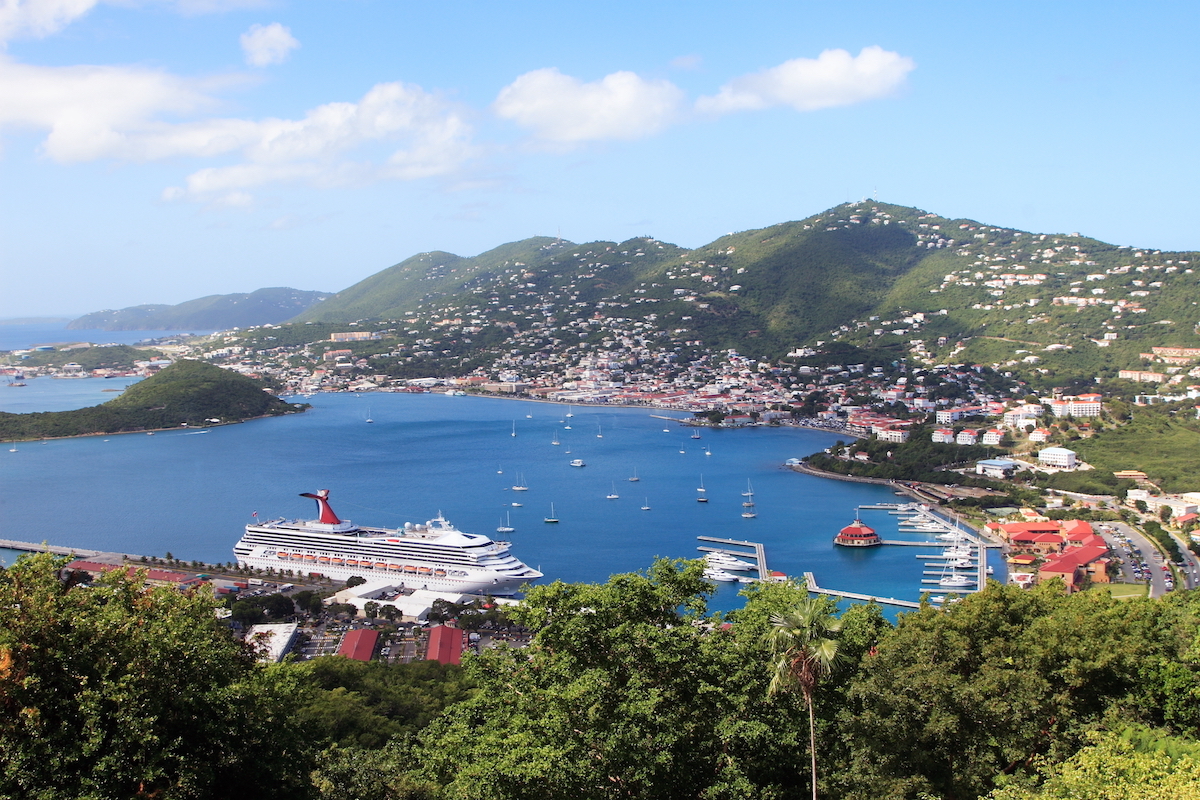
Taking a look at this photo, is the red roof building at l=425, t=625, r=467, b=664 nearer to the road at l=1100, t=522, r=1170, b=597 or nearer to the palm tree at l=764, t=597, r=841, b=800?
the palm tree at l=764, t=597, r=841, b=800

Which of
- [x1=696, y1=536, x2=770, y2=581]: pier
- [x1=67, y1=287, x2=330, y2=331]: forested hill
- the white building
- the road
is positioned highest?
[x1=67, y1=287, x2=330, y2=331]: forested hill

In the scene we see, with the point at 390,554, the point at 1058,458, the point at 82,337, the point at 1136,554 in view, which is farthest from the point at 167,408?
the point at 82,337

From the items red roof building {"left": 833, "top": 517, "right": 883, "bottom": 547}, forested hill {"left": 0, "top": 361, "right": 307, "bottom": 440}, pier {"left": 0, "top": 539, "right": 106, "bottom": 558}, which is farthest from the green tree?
forested hill {"left": 0, "top": 361, "right": 307, "bottom": 440}

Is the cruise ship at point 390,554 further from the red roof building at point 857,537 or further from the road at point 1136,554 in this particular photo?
the road at point 1136,554

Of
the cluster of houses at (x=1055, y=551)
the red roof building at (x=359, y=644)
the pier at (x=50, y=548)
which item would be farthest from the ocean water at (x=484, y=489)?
the red roof building at (x=359, y=644)

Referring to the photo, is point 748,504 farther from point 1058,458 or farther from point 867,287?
point 867,287

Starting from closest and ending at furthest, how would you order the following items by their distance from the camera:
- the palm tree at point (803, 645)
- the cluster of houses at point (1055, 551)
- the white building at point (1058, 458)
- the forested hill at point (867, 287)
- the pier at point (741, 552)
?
the palm tree at point (803, 645)
the cluster of houses at point (1055, 551)
the pier at point (741, 552)
the white building at point (1058, 458)
the forested hill at point (867, 287)
